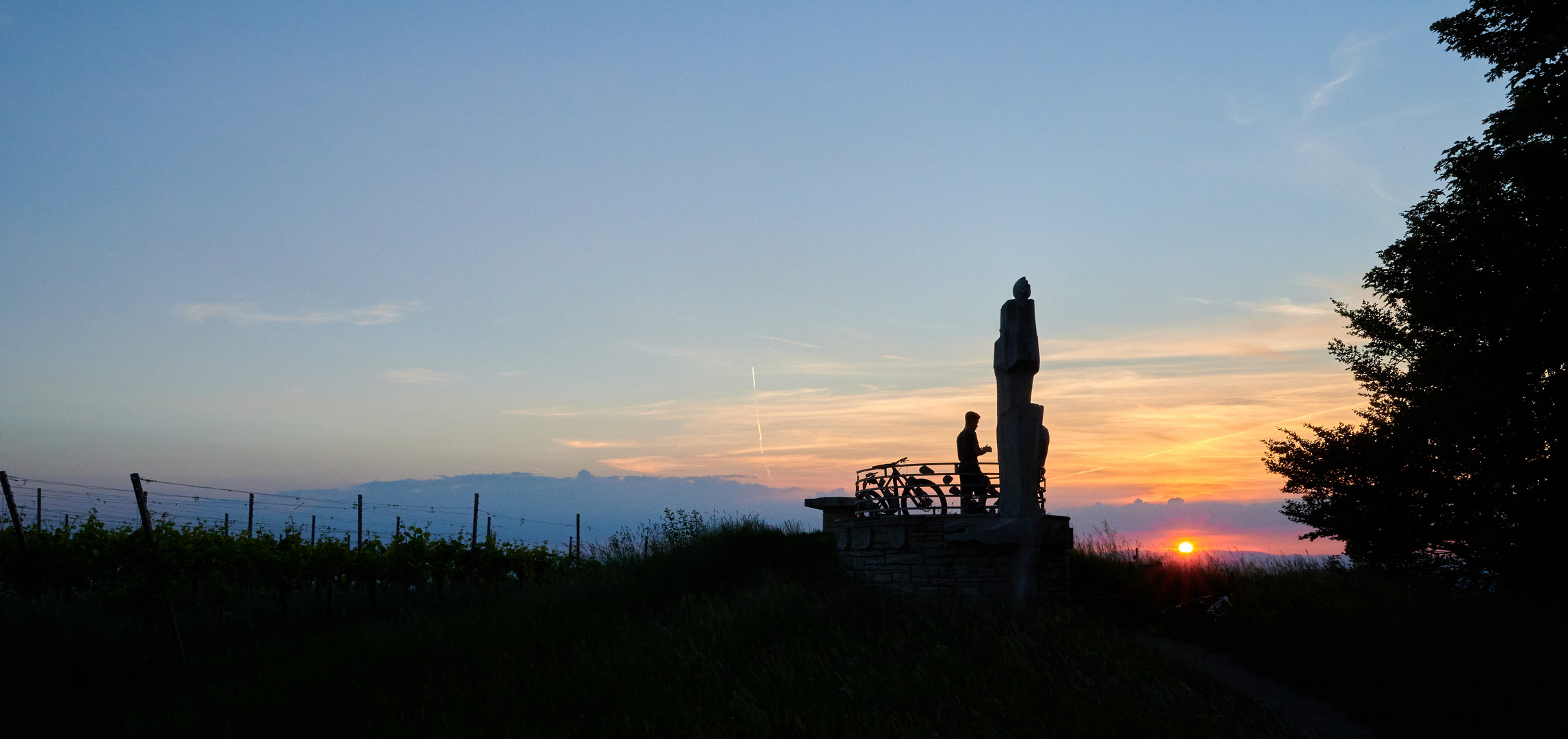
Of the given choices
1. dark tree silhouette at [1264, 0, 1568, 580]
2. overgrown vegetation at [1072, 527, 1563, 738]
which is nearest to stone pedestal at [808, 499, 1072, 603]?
overgrown vegetation at [1072, 527, 1563, 738]

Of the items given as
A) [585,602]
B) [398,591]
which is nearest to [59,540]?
[398,591]

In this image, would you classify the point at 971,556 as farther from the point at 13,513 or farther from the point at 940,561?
the point at 13,513

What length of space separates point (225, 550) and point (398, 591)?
13.7ft

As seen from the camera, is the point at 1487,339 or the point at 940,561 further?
the point at 940,561

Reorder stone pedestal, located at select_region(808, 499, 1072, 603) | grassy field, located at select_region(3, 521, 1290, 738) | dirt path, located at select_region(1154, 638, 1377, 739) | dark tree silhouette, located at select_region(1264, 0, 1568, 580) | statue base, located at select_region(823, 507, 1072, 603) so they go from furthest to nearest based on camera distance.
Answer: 1. stone pedestal, located at select_region(808, 499, 1072, 603)
2. statue base, located at select_region(823, 507, 1072, 603)
3. dark tree silhouette, located at select_region(1264, 0, 1568, 580)
4. dirt path, located at select_region(1154, 638, 1377, 739)
5. grassy field, located at select_region(3, 521, 1290, 738)

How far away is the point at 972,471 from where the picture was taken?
18.1 meters

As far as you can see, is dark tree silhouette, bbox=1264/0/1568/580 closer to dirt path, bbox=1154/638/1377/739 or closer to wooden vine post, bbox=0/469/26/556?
dirt path, bbox=1154/638/1377/739

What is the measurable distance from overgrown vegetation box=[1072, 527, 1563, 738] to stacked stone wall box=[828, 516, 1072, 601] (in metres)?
2.38

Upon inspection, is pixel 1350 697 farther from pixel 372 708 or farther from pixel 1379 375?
pixel 372 708

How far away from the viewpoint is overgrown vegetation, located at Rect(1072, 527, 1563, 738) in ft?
34.9

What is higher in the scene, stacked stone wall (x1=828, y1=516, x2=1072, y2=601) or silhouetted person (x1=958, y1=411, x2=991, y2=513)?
silhouetted person (x1=958, y1=411, x2=991, y2=513)

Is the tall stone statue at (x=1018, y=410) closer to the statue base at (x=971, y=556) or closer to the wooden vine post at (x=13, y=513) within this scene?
the statue base at (x=971, y=556)

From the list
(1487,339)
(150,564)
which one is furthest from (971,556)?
(150,564)

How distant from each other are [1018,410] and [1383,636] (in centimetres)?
641
